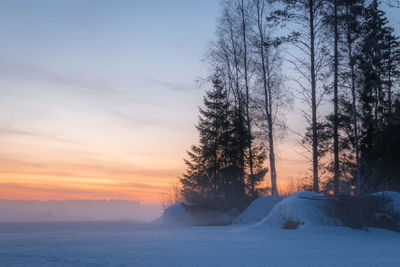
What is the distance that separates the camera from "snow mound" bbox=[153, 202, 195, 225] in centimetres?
1962

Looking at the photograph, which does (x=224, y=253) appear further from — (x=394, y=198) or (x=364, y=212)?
(x=394, y=198)

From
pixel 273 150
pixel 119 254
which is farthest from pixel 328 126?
pixel 119 254

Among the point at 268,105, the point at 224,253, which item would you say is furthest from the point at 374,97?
the point at 224,253

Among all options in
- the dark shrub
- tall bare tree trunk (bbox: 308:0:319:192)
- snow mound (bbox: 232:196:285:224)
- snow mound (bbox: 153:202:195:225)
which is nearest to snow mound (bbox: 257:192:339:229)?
the dark shrub

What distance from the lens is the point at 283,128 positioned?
21.9 metres

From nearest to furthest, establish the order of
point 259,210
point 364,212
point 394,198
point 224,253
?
point 224,253 < point 364,212 < point 394,198 < point 259,210

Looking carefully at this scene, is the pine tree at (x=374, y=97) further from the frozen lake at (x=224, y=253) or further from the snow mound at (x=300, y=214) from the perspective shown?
the frozen lake at (x=224, y=253)

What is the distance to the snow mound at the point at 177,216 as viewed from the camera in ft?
64.4

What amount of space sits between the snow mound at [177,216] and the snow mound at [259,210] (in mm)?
3316

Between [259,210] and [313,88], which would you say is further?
[313,88]

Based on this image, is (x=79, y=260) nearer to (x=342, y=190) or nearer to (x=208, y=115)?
(x=342, y=190)

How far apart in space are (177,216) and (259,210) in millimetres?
5271

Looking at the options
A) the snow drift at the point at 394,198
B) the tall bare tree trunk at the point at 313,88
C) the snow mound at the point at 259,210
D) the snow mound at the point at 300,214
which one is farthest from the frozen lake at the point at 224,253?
the tall bare tree trunk at the point at 313,88

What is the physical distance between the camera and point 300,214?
428 inches
